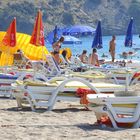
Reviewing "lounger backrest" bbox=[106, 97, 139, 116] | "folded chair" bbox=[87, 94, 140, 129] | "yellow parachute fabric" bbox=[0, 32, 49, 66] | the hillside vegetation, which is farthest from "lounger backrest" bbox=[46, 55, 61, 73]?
the hillside vegetation

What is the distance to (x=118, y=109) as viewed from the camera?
6.68 meters

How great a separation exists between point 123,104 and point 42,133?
3.69 feet

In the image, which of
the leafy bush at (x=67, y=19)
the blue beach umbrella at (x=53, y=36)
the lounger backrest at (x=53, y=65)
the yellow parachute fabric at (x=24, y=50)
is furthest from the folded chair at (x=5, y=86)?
the leafy bush at (x=67, y=19)

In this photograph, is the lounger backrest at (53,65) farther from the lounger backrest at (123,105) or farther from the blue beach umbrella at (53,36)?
the blue beach umbrella at (53,36)

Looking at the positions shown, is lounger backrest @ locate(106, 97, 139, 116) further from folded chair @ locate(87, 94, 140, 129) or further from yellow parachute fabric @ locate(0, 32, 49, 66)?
yellow parachute fabric @ locate(0, 32, 49, 66)

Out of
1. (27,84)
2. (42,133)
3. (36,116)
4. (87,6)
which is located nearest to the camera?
(42,133)

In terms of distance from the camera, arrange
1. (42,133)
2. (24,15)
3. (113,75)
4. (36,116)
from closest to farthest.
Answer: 1. (42,133)
2. (36,116)
3. (113,75)
4. (24,15)

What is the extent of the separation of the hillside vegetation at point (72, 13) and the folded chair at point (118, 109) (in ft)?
301

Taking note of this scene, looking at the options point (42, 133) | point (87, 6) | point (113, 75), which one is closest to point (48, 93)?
point (42, 133)

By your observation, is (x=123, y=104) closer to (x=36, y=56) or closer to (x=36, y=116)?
(x=36, y=116)

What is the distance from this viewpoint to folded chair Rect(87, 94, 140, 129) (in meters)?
6.60

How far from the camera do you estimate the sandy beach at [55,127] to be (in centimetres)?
606

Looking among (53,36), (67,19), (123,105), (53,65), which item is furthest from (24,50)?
(67,19)

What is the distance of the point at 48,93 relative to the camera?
8.01 meters
